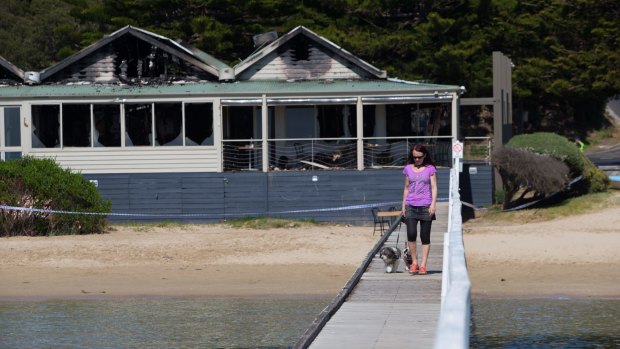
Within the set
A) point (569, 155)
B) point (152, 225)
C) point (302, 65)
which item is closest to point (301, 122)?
point (302, 65)

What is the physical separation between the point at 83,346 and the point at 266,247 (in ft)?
31.1

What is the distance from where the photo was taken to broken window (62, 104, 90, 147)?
30156 millimetres

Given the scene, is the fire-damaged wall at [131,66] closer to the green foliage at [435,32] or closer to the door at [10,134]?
the door at [10,134]

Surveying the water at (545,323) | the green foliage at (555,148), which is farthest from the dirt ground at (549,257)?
the green foliage at (555,148)

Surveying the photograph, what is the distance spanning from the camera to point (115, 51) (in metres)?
31.0

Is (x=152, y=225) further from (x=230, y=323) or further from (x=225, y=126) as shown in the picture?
(x=230, y=323)

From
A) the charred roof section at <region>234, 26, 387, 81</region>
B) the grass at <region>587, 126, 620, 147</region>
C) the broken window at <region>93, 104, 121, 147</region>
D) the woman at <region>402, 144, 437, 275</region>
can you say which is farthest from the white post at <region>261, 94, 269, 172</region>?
the grass at <region>587, 126, 620, 147</region>

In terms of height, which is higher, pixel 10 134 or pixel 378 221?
pixel 10 134

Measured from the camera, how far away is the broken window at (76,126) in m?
30.2

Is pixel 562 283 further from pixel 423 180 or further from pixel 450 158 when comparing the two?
pixel 450 158

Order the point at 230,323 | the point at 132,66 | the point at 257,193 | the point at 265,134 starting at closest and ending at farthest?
the point at 230,323 → the point at 265,134 → the point at 257,193 → the point at 132,66

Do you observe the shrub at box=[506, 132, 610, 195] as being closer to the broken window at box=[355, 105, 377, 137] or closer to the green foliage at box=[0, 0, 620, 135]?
the broken window at box=[355, 105, 377, 137]

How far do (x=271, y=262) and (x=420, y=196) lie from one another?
8.33 meters

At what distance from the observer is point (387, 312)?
11.6 metres
